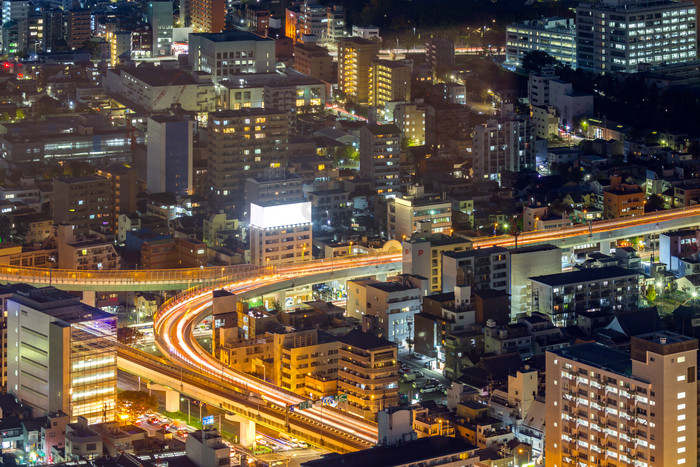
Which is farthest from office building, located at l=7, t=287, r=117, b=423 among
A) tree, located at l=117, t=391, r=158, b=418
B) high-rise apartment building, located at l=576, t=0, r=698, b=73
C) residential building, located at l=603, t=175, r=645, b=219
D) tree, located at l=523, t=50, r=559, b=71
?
high-rise apartment building, located at l=576, t=0, r=698, b=73

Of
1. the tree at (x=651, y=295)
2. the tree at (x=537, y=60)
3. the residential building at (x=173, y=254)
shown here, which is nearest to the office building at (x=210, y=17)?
the tree at (x=537, y=60)

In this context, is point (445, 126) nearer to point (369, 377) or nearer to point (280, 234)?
point (280, 234)

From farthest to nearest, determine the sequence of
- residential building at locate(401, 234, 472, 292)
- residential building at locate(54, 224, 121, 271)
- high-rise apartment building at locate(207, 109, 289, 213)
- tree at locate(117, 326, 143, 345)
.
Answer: high-rise apartment building at locate(207, 109, 289, 213) < residential building at locate(54, 224, 121, 271) < residential building at locate(401, 234, 472, 292) < tree at locate(117, 326, 143, 345)

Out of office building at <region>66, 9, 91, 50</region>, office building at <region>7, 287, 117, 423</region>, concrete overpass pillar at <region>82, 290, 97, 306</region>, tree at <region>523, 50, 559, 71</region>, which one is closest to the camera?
office building at <region>7, 287, 117, 423</region>

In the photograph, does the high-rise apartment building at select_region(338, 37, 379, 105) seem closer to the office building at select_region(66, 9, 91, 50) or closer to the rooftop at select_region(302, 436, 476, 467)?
the office building at select_region(66, 9, 91, 50)

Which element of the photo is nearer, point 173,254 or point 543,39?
point 173,254

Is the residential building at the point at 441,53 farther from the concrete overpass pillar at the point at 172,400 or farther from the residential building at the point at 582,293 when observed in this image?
the concrete overpass pillar at the point at 172,400

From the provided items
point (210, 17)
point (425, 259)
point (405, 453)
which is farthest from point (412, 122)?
point (405, 453)
